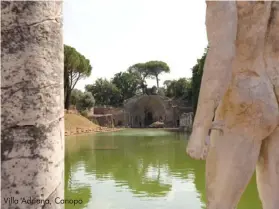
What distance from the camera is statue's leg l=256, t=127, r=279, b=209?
276 cm

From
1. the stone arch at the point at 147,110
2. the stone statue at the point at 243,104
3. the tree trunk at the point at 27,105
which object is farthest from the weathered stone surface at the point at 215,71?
the stone arch at the point at 147,110

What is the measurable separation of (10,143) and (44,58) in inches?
16.7

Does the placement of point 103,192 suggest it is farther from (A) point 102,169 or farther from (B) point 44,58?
(B) point 44,58

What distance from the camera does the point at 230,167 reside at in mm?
2723

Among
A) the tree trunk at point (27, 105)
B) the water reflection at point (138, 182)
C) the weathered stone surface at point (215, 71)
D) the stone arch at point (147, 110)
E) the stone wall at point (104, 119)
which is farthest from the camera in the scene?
the stone arch at point (147, 110)

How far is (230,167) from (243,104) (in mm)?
391

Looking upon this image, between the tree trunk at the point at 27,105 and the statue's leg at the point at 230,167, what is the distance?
107cm

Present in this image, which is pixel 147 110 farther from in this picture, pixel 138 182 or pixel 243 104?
pixel 243 104

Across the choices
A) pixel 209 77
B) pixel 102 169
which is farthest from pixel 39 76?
pixel 102 169

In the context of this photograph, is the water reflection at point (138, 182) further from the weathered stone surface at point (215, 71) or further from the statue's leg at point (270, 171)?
the weathered stone surface at point (215, 71)

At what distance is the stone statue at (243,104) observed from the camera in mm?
2637

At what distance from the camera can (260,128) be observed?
107 inches

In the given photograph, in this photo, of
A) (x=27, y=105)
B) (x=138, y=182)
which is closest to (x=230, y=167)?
(x=27, y=105)

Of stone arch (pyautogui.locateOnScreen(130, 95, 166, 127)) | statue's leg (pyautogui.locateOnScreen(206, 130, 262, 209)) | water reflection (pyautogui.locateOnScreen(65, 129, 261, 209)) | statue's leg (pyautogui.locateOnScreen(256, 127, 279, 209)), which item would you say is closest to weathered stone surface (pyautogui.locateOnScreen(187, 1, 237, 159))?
statue's leg (pyautogui.locateOnScreen(206, 130, 262, 209))
